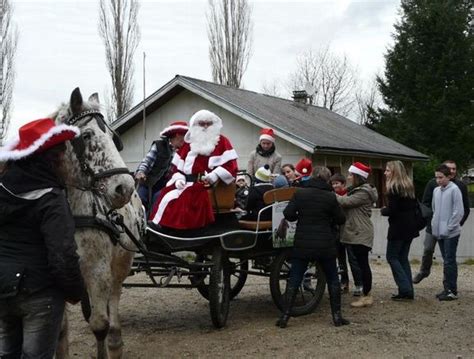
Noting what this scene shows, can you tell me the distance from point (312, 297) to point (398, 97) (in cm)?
2473

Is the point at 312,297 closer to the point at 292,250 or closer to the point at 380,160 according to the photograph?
the point at 292,250

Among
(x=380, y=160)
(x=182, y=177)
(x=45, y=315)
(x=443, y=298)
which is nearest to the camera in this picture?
(x=45, y=315)

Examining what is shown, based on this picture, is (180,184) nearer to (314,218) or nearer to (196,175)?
(196,175)

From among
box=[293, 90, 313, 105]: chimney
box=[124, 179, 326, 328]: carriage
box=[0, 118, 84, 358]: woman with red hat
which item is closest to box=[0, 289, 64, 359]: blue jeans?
box=[0, 118, 84, 358]: woman with red hat

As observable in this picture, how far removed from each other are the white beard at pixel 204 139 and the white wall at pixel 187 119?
976 centimetres

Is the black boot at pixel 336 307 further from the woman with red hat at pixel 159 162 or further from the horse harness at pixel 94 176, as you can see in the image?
the horse harness at pixel 94 176

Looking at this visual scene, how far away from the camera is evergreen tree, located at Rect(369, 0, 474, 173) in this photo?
29.1 m

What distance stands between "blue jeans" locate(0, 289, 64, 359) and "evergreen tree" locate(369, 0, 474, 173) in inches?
1080

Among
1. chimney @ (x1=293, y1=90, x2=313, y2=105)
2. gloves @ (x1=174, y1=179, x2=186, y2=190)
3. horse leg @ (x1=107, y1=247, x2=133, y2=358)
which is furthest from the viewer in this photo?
chimney @ (x1=293, y1=90, x2=313, y2=105)

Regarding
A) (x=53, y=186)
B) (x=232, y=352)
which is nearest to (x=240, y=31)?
(x=232, y=352)

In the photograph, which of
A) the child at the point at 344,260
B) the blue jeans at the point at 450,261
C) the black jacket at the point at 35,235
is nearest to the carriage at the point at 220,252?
the child at the point at 344,260

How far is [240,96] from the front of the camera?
1967 centimetres

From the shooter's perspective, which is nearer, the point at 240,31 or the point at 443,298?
the point at 443,298

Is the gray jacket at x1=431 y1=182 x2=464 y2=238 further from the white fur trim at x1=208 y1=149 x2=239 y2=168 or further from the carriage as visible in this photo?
the white fur trim at x1=208 y1=149 x2=239 y2=168
